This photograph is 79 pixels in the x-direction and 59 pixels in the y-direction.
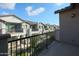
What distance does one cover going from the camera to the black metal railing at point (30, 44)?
9.62ft

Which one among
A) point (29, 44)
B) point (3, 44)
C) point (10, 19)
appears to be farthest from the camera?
point (29, 44)

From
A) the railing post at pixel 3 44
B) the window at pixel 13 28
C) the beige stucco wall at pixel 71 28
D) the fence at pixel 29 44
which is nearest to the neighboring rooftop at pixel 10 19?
the window at pixel 13 28

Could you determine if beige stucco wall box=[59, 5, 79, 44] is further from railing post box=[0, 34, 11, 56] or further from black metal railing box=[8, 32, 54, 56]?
railing post box=[0, 34, 11, 56]

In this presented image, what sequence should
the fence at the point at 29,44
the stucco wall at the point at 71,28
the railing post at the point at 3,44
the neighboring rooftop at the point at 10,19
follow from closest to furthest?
the railing post at the point at 3,44
the fence at the point at 29,44
the neighboring rooftop at the point at 10,19
the stucco wall at the point at 71,28

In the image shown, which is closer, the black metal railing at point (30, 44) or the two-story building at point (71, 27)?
the black metal railing at point (30, 44)

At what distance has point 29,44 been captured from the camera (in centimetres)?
323

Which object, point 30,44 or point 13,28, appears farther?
point 30,44

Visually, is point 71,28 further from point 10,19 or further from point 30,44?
point 10,19

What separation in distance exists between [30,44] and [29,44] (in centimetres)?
2

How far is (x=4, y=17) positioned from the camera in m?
3.09

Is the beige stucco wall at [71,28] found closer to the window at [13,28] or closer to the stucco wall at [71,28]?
the stucco wall at [71,28]

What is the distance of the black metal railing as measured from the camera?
2.93 metres

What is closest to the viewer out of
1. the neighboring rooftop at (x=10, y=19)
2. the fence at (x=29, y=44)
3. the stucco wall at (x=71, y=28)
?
the fence at (x=29, y=44)

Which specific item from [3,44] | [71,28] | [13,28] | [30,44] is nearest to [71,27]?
[71,28]
